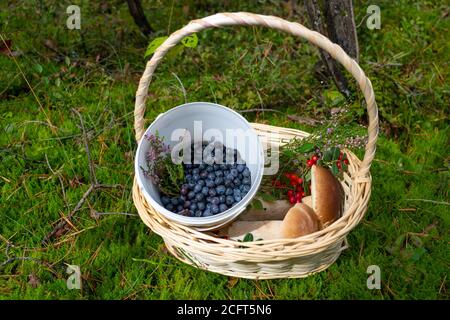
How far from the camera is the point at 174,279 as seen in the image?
6.83ft

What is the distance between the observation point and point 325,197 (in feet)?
6.77

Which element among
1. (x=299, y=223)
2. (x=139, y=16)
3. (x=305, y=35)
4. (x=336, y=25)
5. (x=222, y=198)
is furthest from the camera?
(x=139, y=16)

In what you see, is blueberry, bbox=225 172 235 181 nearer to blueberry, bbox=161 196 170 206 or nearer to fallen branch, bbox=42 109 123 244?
blueberry, bbox=161 196 170 206

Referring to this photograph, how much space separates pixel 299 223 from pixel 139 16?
1888 millimetres

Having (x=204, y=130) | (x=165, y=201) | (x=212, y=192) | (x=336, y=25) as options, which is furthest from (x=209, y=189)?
(x=336, y=25)

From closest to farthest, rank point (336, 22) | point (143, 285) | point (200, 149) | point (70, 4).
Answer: point (143, 285) < point (200, 149) < point (336, 22) < point (70, 4)

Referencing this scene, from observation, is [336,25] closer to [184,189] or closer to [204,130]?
[204,130]

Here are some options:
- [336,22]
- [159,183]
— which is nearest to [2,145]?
[159,183]

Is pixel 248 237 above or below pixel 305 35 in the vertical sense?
below

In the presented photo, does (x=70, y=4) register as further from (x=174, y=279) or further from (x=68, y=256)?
(x=174, y=279)

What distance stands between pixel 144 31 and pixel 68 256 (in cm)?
169

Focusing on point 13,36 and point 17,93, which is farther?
point 13,36

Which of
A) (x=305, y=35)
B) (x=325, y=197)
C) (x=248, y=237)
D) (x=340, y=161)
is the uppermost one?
(x=305, y=35)

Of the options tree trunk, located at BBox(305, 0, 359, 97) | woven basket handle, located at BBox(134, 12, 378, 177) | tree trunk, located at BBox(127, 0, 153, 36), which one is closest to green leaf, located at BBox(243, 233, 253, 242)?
woven basket handle, located at BBox(134, 12, 378, 177)
